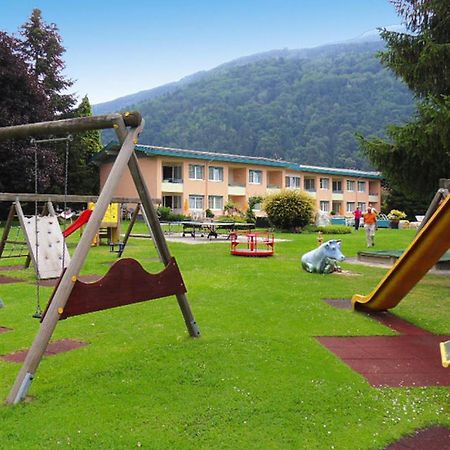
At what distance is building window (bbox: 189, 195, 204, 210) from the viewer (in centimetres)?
4781

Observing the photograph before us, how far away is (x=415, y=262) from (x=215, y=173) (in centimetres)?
4227

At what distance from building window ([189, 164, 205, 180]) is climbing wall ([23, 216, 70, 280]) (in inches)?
1404

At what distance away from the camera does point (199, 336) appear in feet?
21.6

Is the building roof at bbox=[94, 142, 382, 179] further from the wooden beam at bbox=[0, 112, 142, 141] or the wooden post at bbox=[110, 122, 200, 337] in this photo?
the wooden beam at bbox=[0, 112, 142, 141]

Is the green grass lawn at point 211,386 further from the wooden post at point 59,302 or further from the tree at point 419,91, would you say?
the tree at point 419,91

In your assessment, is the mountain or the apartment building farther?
the mountain

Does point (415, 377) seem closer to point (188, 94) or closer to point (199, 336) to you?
point (199, 336)

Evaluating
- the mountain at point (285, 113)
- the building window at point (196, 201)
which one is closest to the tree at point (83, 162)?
the building window at point (196, 201)

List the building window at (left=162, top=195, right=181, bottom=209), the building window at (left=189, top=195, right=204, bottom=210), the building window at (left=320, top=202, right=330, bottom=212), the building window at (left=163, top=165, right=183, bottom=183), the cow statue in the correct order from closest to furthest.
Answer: the cow statue, the building window at (left=163, top=165, right=183, bottom=183), the building window at (left=162, top=195, right=181, bottom=209), the building window at (left=189, top=195, right=204, bottom=210), the building window at (left=320, top=202, right=330, bottom=212)

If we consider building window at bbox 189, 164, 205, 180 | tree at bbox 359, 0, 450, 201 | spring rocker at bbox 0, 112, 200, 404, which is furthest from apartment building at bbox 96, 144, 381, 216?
spring rocker at bbox 0, 112, 200, 404

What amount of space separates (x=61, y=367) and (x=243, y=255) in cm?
1208

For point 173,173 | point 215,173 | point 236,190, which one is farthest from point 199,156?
point 236,190

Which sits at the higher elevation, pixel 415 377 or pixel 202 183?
pixel 202 183

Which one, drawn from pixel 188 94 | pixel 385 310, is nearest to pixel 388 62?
pixel 385 310
